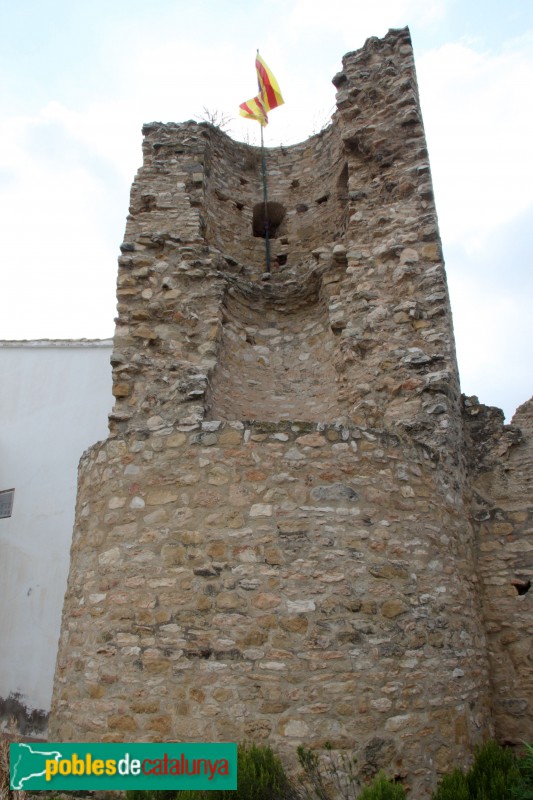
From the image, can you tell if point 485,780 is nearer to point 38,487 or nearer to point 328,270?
point 328,270

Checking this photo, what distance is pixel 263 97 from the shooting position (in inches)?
409

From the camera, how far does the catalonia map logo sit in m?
4.00

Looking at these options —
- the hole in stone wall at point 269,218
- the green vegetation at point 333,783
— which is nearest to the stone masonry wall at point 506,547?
the green vegetation at point 333,783

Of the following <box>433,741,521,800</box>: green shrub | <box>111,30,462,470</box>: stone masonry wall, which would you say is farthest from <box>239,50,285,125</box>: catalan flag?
<box>433,741,521,800</box>: green shrub

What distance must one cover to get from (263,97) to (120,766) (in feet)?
31.9

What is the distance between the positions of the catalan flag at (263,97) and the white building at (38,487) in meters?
4.46

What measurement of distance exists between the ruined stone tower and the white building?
304cm

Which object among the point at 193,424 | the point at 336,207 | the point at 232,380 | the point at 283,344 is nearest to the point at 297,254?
the point at 336,207

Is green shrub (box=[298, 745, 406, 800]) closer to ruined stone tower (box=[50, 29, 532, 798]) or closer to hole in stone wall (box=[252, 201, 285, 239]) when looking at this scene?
ruined stone tower (box=[50, 29, 532, 798])

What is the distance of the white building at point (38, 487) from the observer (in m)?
8.52

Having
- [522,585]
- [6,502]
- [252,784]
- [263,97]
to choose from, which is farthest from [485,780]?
[263,97]

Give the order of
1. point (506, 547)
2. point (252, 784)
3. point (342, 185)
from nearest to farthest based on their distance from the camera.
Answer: point (252, 784)
point (506, 547)
point (342, 185)

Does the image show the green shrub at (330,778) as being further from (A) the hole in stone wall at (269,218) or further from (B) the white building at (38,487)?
(A) the hole in stone wall at (269,218)

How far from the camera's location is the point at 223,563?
4.66 metres
